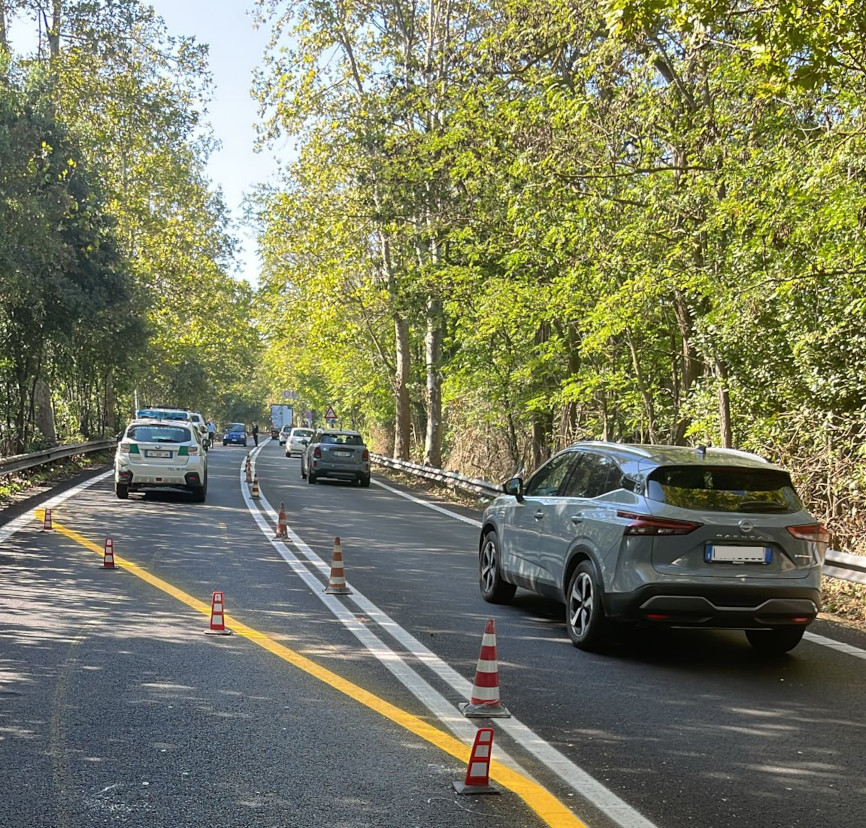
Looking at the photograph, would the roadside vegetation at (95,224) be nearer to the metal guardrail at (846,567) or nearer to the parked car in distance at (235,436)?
the metal guardrail at (846,567)

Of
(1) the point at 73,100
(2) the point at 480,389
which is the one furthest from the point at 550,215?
(1) the point at 73,100

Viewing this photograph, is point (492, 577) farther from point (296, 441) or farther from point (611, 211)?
point (296, 441)

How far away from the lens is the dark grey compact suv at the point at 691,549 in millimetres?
7691

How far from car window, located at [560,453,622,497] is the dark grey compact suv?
0.5 inches

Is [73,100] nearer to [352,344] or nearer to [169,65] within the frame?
[169,65]

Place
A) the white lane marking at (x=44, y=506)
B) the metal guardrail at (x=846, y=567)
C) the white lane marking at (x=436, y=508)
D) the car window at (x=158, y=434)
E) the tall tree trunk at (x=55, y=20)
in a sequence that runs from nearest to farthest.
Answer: the metal guardrail at (x=846, y=567) < the white lane marking at (x=44, y=506) < the white lane marking at (x=436, y=508) < the car window at (x=158, y=434) < the tall tree trunk at (x=55, y=20)

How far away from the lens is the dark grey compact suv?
7.69 m

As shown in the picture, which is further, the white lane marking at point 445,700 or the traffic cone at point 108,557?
the traffic cone at point 108,557

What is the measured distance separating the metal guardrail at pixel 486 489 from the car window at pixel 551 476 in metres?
1.31

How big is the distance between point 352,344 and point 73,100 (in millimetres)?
20619

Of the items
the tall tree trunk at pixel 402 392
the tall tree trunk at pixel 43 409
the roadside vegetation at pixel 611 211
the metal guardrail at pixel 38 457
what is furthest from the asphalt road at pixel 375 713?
the tall tree trunk at pixel 402 392

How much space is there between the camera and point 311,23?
33.7 metres

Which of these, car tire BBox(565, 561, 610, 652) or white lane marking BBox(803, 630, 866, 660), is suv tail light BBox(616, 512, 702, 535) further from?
white lane marking BBox(803, 630, 866, 660)

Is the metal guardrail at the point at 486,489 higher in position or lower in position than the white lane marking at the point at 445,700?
higher
